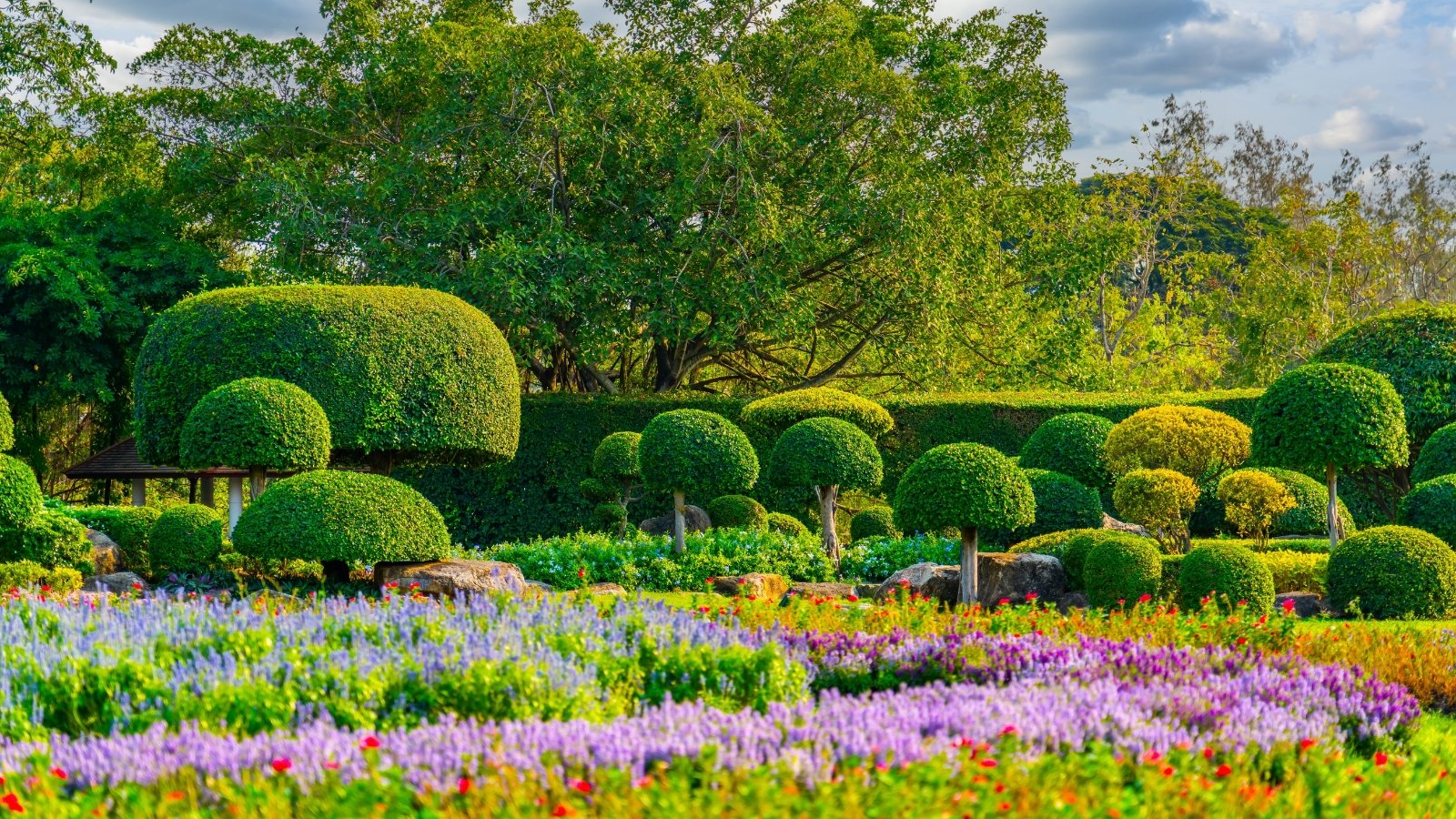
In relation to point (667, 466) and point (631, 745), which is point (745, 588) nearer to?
point (667, 466)

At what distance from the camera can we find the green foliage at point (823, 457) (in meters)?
14.1

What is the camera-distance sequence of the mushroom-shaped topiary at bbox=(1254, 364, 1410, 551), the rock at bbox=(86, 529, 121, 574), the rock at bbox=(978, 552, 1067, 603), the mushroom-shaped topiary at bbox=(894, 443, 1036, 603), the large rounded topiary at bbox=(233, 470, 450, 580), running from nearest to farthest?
the large rounded topiary at bbox=(233, 470, 450, 580) < the mushroom-shaped topiary at bbox=(894, 443, 1036, 603) < the rock at bbox=(978, 552, 1067, 603) < the mushroom-shaped topiary at bbox=(1254, 364, 1410, 551) < the rock at bbox=(86, 529, 121, 574)

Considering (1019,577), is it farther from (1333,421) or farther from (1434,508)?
(1434,508)

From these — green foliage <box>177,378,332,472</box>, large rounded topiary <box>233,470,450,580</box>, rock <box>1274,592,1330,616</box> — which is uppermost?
green foliage <box>177,378,332,472</box>

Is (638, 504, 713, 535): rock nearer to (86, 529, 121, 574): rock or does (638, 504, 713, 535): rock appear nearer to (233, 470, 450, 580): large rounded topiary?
(233, 470, 450, 580): large rounded topiary

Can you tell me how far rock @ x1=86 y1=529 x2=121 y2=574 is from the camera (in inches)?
546

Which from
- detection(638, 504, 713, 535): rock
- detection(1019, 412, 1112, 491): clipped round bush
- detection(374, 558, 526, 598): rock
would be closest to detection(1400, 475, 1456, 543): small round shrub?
detection(1019, 412, 1112, 491): clipped round bush

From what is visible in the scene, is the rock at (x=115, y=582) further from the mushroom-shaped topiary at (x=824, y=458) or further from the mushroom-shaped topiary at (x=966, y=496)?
the mushroom-shaped topiary at (x=966, y=496)

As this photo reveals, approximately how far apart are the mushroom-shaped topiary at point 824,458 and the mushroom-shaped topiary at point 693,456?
1.43 feet

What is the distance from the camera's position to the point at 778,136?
18281mm

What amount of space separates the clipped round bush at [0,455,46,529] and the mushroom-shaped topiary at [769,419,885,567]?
7.45m

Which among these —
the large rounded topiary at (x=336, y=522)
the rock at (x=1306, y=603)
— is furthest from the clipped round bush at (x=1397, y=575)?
the large rounded topiary at (x=336, y=522)

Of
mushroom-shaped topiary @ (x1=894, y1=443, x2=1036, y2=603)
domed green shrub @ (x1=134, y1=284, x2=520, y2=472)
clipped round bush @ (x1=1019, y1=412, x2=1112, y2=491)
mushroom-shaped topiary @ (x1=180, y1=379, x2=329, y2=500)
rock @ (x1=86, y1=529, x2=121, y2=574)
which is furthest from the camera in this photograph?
clipped round bush @ (x1=1019, y1=412, x2=1112, y2=491)

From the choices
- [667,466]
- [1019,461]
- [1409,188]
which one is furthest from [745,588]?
[1409,188]
